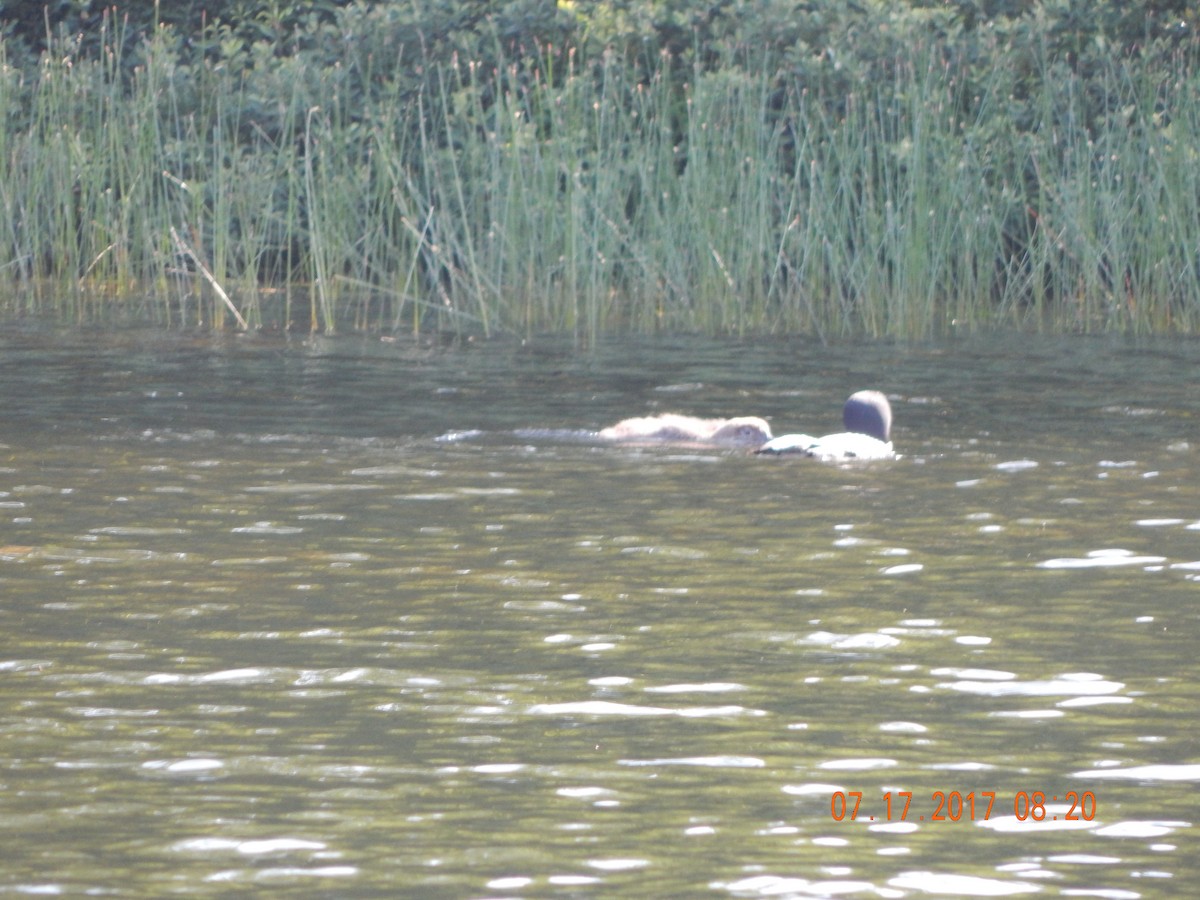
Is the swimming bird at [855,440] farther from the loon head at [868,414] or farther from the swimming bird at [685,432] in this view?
the swimming bird at [685,432]

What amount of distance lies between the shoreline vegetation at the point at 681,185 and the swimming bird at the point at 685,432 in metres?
3.96

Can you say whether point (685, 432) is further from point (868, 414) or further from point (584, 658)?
point (584, 658)

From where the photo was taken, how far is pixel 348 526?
7.47m

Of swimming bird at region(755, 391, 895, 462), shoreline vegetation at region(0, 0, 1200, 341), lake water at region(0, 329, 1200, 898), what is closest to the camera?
lake water at region(0, 329, 1200, 898)

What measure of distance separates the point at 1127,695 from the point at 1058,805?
936 mm

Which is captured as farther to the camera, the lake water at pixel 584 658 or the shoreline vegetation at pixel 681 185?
the shoreline vegetation at pixel 681 185

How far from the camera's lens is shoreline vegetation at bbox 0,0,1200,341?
13719 millimetres
